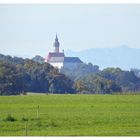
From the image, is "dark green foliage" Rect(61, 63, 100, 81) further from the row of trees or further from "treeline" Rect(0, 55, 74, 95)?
"treeline" Rect(0, 55, 74, 95)

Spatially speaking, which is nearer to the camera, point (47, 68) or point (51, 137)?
point (51, 137)

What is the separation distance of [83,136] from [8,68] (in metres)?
49.0

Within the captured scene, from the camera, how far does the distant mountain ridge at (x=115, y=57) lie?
67.5 meters

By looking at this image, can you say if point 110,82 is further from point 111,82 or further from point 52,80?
point 52,80

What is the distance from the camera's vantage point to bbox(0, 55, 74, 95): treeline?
63.7m

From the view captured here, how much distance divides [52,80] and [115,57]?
799 inches

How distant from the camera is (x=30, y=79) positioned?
63.7 m

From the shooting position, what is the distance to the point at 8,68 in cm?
6650

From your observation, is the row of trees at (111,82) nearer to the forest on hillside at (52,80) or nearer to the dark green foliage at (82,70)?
the forest on hillside at (52,80)

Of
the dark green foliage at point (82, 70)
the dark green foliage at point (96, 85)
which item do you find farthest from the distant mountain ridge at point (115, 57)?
the dark green foliage at point (96, 85)

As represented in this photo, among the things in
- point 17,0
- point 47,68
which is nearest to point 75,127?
point 17,0

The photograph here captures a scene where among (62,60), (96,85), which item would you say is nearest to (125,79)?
(96,85)

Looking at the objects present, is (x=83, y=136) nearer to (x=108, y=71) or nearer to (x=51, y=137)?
(x=51, y=137)

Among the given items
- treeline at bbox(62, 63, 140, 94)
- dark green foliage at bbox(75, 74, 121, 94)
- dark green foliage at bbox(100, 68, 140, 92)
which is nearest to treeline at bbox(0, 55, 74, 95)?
dark green foliage at bbox(75, 74, 121, 94)
